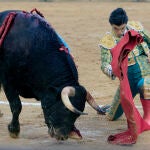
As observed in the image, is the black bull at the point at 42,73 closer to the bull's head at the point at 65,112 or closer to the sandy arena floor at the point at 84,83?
the bull's head at the point at 65,112

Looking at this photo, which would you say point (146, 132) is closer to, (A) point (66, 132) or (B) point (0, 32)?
(A) point (66, 132)

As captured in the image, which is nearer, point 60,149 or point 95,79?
point 60,149

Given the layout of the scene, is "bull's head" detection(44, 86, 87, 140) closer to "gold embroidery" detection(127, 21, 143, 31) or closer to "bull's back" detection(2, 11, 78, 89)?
"bull's back" detection(2, 11, 78, 89)

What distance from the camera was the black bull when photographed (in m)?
6.15

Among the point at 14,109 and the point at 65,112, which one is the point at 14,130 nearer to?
the point at 14,109

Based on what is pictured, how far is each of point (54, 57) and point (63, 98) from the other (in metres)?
0.53

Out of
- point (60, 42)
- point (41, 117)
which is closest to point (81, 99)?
point (60, 42)

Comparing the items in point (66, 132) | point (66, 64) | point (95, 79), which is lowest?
point (95, 79)

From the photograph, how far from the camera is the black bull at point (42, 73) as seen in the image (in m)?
6.15

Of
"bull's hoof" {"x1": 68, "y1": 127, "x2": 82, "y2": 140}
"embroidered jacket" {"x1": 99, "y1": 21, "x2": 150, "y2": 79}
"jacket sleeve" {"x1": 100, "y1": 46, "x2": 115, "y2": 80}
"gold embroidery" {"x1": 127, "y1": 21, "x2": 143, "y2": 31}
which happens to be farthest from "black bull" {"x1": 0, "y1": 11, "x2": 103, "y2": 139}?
"gold embroidery" {"x1": 127, "y1": 21, "x2": 143, "y2": 31}

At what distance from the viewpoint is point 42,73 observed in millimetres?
6387

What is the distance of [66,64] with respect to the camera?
250 inches

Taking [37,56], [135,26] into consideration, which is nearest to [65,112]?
[37,56]

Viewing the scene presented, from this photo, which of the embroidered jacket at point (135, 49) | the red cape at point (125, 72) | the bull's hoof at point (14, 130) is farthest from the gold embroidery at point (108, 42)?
the bull's hoof at point (14, 130)
